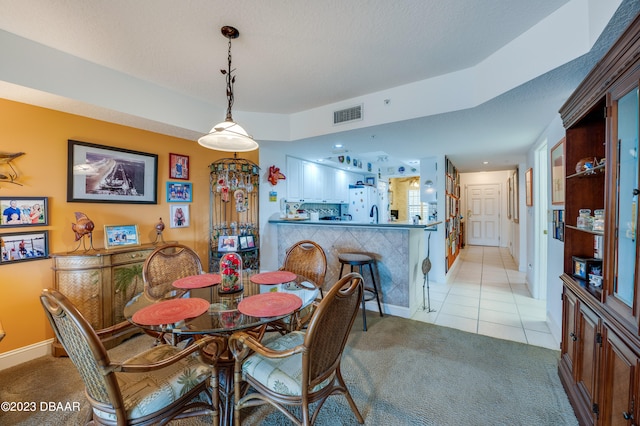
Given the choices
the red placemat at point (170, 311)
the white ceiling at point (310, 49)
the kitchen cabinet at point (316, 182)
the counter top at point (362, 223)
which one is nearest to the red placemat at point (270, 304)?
the red placemat at point (170, 311)

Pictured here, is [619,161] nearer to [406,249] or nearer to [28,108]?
[406,249]

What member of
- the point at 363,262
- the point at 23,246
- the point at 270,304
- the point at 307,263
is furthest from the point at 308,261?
the point at 23,246

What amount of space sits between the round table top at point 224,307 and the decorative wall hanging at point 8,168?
1636mm

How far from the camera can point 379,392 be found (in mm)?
1856

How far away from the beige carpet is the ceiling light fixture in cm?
194

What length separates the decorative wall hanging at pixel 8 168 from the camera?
2164 millimetres

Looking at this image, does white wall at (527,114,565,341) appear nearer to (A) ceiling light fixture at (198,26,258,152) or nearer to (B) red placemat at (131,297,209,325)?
(A) ceiling light fixture at (198,26,258,152)

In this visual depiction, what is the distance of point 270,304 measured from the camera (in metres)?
1.60

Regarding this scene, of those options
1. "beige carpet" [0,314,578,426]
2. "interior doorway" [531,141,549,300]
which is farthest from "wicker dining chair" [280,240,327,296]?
"interior doorway" [531,141,549,300]

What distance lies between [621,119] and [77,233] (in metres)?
3.98

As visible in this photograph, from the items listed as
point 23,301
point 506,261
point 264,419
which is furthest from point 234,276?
point 506,261

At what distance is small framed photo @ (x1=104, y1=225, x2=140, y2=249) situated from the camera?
8.91ft

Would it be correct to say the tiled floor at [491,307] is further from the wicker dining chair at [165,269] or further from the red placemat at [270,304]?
the wicker dining chair at [165,269]

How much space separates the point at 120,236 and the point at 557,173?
15.4 feet
